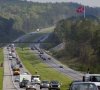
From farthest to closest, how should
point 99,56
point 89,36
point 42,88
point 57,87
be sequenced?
point 89,36
point 99,56
point 42,88
point 57,87

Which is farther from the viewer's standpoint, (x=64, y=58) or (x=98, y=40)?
(x=64, y=58)

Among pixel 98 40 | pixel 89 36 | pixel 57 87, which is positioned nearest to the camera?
pixel 57 87

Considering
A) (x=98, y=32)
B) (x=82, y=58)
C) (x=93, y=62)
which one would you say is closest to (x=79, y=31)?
(x=82, y=58)

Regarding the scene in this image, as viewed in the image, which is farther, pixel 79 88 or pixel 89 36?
pixel 89 36

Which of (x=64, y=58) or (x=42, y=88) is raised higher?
(x=64, y=58)

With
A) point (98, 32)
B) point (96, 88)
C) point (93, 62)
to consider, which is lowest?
point (96, 88)

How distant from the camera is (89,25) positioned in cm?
17700

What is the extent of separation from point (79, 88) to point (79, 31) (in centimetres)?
15353

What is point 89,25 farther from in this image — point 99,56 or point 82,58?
point 99,56

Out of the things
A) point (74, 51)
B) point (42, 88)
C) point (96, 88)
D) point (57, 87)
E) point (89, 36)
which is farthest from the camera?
point (74, 51)

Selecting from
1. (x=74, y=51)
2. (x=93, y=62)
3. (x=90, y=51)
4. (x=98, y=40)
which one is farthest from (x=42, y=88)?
(x=74, y=51)

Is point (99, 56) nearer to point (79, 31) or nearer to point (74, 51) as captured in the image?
point (79, 31)

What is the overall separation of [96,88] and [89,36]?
14621 cm

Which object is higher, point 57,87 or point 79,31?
point 79,31
